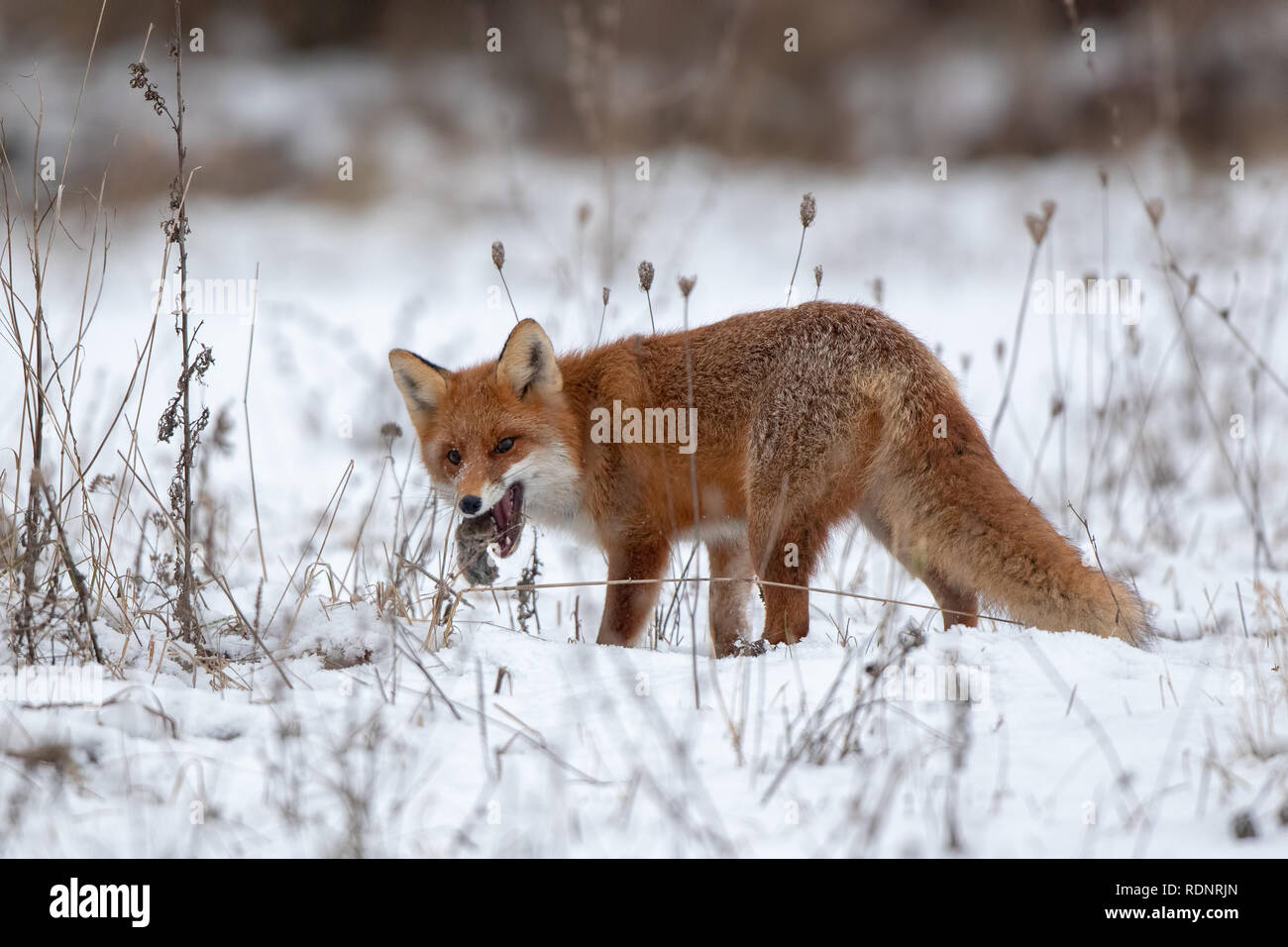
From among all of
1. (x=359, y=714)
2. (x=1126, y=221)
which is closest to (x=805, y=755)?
(x=359, y=714)

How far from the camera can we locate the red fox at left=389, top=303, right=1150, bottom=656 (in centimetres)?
399

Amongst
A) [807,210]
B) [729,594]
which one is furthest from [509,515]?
[807,210]

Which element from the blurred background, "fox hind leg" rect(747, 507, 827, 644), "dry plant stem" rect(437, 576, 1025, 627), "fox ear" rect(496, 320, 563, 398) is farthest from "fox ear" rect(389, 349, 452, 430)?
the blurred background

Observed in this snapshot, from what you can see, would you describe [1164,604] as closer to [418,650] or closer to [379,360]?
[418,650]

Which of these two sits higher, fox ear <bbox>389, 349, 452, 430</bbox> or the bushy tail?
fox ear <bbox>389, 349, 452, 430</bbox>

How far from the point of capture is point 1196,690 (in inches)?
133

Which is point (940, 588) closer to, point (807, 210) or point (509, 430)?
point (807, 210)

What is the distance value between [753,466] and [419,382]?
1623 millimetres

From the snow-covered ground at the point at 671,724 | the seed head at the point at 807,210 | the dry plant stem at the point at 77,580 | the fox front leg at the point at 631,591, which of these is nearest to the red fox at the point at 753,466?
the fox front leg at the point at 631,591

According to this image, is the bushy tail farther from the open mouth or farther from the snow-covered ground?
the open mouth

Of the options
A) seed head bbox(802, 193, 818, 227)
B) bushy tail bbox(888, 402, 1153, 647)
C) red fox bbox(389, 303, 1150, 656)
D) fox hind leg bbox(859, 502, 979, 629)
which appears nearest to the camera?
bushy tail bbox(888, 402, 1153, 647)

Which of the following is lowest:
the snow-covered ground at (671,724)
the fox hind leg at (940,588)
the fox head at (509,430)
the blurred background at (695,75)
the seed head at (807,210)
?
the snow-covered ground at (671,724)

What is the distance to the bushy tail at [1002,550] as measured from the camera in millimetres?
3816

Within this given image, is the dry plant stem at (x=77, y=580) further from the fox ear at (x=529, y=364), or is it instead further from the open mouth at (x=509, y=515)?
the fox ear at (x=529, y=364)
